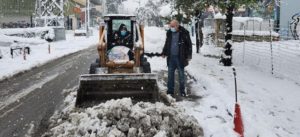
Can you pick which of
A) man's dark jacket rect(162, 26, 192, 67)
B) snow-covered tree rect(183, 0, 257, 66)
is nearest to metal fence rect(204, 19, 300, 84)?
snow-covered tree rect(183, 0, 257, 66)

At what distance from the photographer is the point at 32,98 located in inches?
460

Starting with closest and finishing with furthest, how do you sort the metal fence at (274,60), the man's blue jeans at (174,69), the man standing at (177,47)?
the man standing at (177,47), the man's blue jeans at (174,69), the metal fence at (274,60)

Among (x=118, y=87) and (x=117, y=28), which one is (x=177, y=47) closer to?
(x=118, y=87)

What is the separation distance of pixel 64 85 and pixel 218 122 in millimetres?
6716

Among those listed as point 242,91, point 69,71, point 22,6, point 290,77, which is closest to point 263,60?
point 290,77

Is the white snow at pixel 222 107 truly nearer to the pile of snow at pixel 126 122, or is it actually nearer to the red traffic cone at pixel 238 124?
the pile of snow at pixel 126 122

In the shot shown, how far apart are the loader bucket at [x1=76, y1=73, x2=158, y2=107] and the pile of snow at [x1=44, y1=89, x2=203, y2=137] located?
104 centimetres

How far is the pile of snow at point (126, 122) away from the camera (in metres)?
7.54

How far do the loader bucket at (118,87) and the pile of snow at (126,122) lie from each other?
104cm

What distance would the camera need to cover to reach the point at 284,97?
12.0m

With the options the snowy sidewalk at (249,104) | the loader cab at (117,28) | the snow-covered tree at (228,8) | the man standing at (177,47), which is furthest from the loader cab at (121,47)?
the snow-covered tree at (228,8)

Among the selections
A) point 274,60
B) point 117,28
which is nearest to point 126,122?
point 117,28

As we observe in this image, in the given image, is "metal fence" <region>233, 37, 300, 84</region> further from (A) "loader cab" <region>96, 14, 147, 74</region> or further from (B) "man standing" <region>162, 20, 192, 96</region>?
(A) "loader cab" <region>96, 14, 147, 74</region>

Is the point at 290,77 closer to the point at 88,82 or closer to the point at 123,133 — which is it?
the point at 88,82
